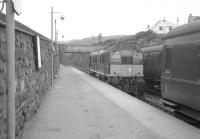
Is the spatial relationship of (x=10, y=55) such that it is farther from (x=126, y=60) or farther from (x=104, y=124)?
(x=126, y=60)

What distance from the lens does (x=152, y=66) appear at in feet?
77.2

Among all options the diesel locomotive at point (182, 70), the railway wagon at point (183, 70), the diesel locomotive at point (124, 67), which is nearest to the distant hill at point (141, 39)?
the diesel locomotive at point (124, 67)

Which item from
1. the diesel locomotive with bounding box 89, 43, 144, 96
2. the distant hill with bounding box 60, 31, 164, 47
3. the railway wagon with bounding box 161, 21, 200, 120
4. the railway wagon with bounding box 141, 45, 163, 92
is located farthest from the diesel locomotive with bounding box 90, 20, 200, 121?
the diesel locomotive with bounding box 89, 43, 144, 96

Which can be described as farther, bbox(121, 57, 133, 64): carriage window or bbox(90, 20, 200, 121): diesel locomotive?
bbox(121, 57, 133, 64): carriage window

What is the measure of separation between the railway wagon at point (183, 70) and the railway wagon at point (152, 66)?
967 centimetres

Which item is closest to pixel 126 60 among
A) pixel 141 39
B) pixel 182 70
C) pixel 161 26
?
pixel 182 70

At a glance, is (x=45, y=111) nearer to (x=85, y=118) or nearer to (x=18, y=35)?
(x=85, y=118)

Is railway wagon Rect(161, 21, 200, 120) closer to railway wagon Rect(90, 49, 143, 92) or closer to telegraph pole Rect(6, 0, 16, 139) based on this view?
telegraph pole Rect(6, 0, 16, 139)

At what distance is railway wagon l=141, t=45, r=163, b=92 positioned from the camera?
21.8 m

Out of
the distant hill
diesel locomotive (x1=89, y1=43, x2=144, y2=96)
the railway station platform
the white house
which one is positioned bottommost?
the railway station platform

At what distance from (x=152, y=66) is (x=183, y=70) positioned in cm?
1356

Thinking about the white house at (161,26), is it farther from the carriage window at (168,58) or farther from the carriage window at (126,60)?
the carriage window at (168,58)

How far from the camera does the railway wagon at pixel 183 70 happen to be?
9.23 metres

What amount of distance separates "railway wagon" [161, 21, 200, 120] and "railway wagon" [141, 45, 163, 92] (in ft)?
31.7
